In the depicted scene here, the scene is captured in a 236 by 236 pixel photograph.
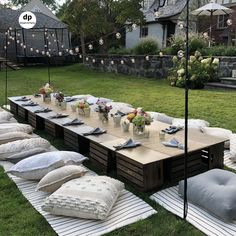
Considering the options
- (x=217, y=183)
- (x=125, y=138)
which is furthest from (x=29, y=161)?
(x=217, y=183)

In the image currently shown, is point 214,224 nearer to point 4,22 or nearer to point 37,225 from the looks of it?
point 37,225

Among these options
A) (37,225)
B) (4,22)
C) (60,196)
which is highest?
(4,22)

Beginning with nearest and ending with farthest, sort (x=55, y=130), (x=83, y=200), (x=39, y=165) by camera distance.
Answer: (x=83, y=200) → (x=39, y=165) → (x=55, y=130)

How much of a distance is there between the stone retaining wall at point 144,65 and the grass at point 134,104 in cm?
51

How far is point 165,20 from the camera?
64.3ft

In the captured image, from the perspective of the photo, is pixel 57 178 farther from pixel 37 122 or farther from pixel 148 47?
pixel 148 47

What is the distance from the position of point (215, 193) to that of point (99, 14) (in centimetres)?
1517

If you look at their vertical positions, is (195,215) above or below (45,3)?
below

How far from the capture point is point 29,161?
3693mm

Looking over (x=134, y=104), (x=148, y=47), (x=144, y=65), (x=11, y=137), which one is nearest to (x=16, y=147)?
(x=11, y=137)

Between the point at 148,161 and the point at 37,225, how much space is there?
1202mm

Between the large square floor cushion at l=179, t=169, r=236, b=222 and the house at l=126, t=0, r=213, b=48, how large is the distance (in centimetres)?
1437

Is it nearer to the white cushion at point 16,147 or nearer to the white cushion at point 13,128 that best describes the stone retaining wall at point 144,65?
the white cushion at point 13,128

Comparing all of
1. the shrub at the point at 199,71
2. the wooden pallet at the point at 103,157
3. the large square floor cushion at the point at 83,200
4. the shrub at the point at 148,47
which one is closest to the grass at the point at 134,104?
the large square floor cushion at the point at 83,200
